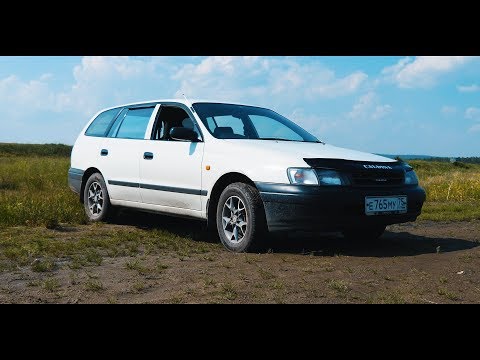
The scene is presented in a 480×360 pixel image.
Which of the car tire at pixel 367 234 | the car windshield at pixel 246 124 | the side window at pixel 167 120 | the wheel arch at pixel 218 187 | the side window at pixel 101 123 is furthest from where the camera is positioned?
the side window at pixel 101 123

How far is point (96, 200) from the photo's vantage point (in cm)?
833

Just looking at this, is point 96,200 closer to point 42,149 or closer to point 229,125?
point 229,125

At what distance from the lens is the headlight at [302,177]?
5.59 meters

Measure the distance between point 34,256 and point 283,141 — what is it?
9.91 feet

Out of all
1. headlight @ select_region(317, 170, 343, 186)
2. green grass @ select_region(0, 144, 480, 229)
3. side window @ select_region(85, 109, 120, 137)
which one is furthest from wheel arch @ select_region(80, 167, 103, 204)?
headlight @ select_region(317, 170, 343, 186)

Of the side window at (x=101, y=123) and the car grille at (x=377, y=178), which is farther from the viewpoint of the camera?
the side window at (x=101, y=123)

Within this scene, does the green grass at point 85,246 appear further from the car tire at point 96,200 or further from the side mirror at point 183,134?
the side mirror at point 183,134

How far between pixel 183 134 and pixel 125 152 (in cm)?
140

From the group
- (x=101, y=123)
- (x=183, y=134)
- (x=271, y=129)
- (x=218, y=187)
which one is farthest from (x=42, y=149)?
(x=218, y=187)

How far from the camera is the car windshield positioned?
6789 mm

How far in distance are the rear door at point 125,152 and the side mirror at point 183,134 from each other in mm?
915

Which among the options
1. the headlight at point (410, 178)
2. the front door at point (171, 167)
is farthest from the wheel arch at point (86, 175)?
the headlight at point (410, 178)

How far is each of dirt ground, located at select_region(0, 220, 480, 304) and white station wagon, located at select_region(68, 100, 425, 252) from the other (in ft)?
1.19

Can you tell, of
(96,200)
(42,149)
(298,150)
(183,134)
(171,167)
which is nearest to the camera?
(298,150)
